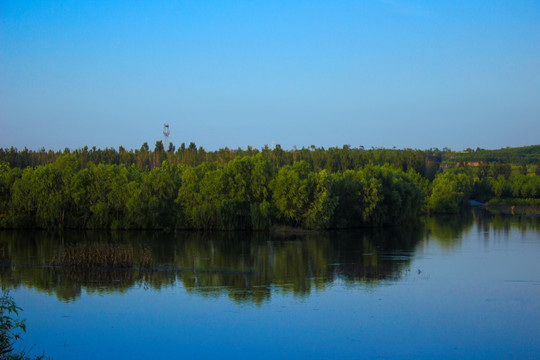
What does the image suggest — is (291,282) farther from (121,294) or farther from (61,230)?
(61,230)

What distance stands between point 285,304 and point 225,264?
9.57m

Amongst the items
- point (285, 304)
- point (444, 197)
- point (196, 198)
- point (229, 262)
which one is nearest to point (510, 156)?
point (444, 197)

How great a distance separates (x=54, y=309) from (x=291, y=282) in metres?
10.5

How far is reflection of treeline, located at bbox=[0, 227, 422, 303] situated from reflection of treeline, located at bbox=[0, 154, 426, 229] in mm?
3703

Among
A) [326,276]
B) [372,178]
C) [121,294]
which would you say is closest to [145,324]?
[121,294]

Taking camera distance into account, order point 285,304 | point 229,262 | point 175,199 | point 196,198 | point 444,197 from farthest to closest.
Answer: point 444,197, point 175,199, point 196,198, point 229,262, point 285,304

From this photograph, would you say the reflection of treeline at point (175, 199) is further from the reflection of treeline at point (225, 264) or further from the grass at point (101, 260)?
the grass at point (101, 260)

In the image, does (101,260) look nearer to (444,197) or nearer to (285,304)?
(285,304)

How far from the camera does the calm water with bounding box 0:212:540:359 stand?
17750mm

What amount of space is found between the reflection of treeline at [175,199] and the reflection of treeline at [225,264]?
3.70m

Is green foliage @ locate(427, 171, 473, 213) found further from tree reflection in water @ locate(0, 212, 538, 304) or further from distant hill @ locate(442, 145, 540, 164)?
distant hill @ locate(442, 145, 540, 164)

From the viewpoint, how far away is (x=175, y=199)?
2057 inches

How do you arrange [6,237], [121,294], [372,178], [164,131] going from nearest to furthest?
1. [121,294]
2. [6,237]
3. [372,178]
4. [164,131]

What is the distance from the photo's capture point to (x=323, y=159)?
109m
